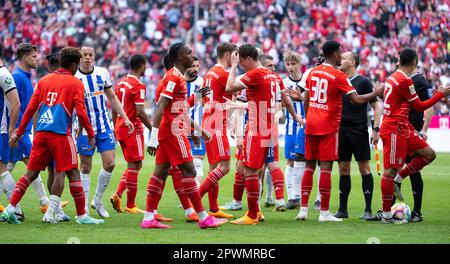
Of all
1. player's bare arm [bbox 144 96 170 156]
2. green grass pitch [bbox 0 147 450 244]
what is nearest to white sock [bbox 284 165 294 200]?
green grass pitch [bbox 0 147 450 244]

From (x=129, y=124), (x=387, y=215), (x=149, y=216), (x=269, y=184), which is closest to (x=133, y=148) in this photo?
(x=129, y=124)

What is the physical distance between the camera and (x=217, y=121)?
505 inches

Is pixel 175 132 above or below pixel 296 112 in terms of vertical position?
below

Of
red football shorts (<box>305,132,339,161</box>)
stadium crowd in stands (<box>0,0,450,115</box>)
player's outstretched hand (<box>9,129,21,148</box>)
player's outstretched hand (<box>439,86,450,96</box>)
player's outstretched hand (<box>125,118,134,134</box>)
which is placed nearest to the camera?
player's outstretched hand (<box>9,129,21,148</box>)

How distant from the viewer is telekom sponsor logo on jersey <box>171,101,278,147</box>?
423 inches

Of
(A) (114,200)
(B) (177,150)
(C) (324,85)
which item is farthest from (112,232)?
(C) (324,85)

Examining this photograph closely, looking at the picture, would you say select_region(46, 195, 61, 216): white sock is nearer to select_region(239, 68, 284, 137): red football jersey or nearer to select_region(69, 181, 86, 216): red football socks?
select_region(69, 181, 86, 216): red football socks

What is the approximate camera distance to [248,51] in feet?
37.8

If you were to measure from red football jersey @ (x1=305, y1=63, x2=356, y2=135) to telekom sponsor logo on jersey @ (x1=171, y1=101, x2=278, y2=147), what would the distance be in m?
0.55

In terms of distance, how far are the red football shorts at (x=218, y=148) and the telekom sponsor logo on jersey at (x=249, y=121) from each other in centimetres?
11

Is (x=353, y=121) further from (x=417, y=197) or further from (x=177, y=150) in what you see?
(x=177, y=150)

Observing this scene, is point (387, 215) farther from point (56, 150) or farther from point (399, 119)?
point (56, 150)

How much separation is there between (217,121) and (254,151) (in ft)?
4.98
